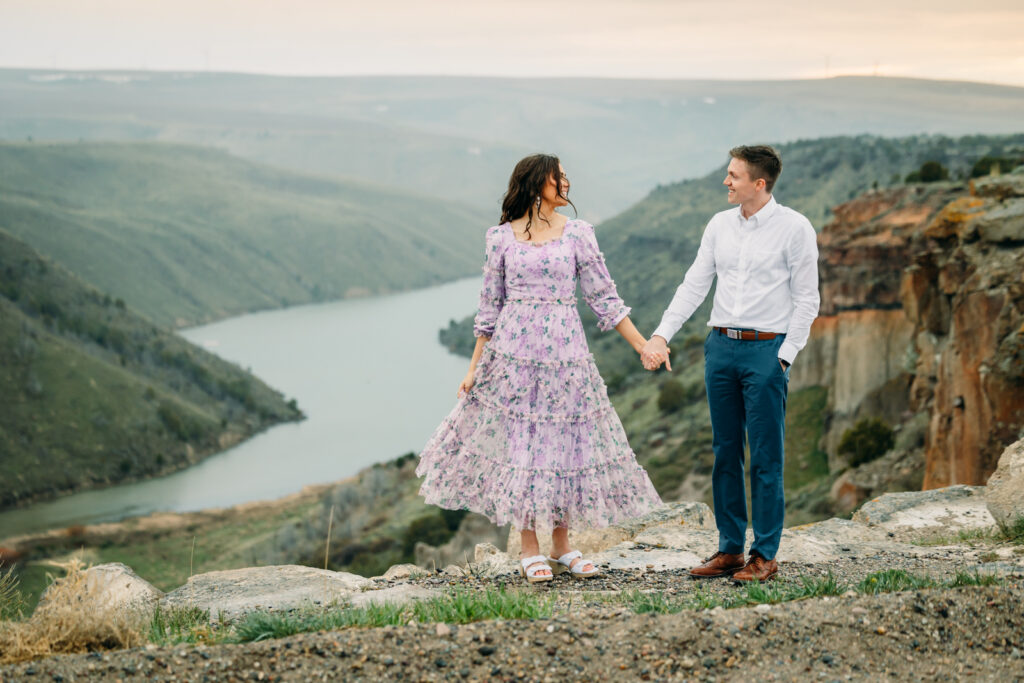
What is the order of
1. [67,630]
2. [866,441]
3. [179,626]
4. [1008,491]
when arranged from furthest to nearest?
[866,441] → [1008,491] → [179,626] → [67,630]

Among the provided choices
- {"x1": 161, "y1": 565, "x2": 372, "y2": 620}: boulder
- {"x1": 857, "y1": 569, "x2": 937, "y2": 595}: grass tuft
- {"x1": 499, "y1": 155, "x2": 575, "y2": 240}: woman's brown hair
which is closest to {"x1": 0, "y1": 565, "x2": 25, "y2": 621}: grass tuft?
{"x1": 161, "y1": 565, "x2": 372, "y2": 620}: boulder

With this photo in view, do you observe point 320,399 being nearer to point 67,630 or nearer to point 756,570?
point 756,570

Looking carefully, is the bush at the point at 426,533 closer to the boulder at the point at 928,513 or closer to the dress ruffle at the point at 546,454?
the boulder at the point at 928,513

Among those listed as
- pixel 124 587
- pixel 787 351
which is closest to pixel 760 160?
pixel 787 351

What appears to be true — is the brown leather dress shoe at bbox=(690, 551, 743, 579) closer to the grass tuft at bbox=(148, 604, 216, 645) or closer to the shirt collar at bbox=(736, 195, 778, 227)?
the shirt collar at bbox=(736, 195, 778, 227)

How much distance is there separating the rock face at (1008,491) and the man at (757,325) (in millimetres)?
2680

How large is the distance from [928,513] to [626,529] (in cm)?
295

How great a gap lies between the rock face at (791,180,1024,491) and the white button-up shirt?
Answer: 8.97m

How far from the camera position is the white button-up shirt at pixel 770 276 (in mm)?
5387

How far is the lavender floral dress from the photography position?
19.2 ft

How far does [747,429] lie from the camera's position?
5598 mm

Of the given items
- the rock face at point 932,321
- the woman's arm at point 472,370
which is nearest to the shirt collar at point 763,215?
the woman's arm at point 472,370

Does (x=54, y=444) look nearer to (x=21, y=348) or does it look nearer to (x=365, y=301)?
(x=21, y=348)

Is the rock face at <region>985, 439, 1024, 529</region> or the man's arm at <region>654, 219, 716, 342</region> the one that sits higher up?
the man's arm at <region>654, 219, 716, 342</region>
